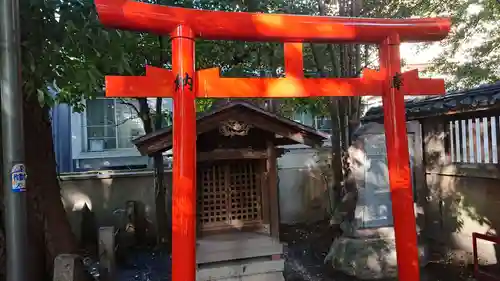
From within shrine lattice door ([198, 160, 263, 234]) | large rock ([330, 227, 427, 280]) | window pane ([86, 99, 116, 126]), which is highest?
window pane ([86, 99, 116, 126])

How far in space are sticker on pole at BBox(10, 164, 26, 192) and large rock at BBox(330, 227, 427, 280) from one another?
6235mm

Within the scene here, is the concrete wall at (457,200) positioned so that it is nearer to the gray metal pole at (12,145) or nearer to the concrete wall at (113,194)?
the concrete wall at (113,194)

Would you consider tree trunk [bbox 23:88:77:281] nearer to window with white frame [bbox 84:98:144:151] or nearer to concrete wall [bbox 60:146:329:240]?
concrete wall [bbox 60:146:329:240]

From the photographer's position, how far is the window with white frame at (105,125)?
44.9 ft

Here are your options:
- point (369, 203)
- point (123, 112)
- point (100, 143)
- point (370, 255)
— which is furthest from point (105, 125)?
point (370, 255)

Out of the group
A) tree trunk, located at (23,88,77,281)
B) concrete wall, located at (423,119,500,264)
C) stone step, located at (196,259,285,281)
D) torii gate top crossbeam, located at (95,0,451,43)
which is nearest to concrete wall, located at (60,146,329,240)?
tree trunk, located at (23,88,77,281)

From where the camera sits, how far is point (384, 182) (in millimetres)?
7969

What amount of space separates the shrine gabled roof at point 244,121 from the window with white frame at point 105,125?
356 inches

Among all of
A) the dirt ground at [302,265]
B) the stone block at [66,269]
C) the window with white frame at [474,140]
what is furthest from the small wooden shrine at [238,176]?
the window with white frame at [474,140]

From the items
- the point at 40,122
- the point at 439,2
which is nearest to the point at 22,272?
the point at 40,122

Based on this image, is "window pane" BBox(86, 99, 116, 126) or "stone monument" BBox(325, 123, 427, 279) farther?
"window pane" BBox(86, 99, 116, 126)

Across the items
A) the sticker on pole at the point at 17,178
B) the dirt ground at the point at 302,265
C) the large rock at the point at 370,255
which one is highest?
the sticker on pole at the point at 17,178

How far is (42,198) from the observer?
20.3ft

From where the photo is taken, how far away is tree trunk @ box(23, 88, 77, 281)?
5957mm
